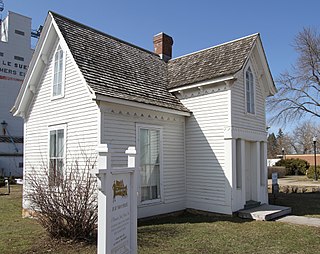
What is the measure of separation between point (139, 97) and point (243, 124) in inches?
171

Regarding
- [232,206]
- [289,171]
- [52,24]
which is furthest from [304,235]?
[289,171]

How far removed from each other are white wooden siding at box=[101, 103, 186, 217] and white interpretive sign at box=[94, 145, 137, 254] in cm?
441

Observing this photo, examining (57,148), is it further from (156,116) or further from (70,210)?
(70,210)

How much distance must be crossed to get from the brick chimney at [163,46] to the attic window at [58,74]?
6.63 metres

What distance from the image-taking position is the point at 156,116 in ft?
38.9

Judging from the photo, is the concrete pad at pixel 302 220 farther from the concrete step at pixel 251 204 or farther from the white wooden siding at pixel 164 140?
the white wooden siding at pixel 164 140

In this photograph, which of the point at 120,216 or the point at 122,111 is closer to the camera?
the point at 120,216

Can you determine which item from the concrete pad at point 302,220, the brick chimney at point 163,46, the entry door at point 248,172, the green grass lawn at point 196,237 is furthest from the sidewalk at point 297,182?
the green grass lawn at point 196,237

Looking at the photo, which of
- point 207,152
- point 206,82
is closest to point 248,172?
point 207,152

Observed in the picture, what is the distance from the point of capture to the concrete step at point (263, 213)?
11156 millimetres

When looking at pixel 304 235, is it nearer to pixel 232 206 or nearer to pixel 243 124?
pixel 232 206

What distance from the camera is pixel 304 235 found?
8.90m

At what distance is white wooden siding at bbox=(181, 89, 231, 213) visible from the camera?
1199 centimetres

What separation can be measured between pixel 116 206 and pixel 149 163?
21.0ft
